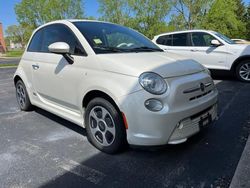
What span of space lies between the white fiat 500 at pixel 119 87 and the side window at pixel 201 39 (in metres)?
4.71

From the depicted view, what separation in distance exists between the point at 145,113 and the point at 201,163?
91cm

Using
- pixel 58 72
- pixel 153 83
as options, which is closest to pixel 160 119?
pixel 153 83

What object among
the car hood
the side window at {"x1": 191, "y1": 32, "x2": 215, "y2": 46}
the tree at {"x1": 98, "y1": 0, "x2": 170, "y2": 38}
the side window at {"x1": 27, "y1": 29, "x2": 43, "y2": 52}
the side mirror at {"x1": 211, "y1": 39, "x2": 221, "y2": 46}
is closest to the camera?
the car hood

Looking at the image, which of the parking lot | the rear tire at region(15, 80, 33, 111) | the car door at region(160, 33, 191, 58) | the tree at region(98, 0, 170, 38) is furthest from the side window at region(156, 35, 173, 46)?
the tree at region(98, 0, 170, 38)

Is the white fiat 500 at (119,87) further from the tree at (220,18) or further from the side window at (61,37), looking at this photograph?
the tree at (220,18)

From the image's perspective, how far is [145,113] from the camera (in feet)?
8.58

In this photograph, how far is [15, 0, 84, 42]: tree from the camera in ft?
104

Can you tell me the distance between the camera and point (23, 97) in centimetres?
495

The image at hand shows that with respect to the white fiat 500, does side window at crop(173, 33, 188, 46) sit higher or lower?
higher

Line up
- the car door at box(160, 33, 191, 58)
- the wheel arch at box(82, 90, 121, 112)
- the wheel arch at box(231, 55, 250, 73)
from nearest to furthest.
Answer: the wheel arch at box(82, 90, 121, 112) → the wheel arch at box(231, 55, 250, 73) → the car door at box(160, 33, 191, 58)

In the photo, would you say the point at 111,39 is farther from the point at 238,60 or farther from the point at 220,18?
the point at 220,18

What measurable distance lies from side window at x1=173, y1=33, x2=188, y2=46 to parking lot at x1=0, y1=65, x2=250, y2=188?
481 cm

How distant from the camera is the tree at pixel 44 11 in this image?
3155cm

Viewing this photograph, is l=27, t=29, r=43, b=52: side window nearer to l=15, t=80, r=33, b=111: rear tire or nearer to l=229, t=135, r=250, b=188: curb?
l=15, t=80, r=33, b=111: rear tire
